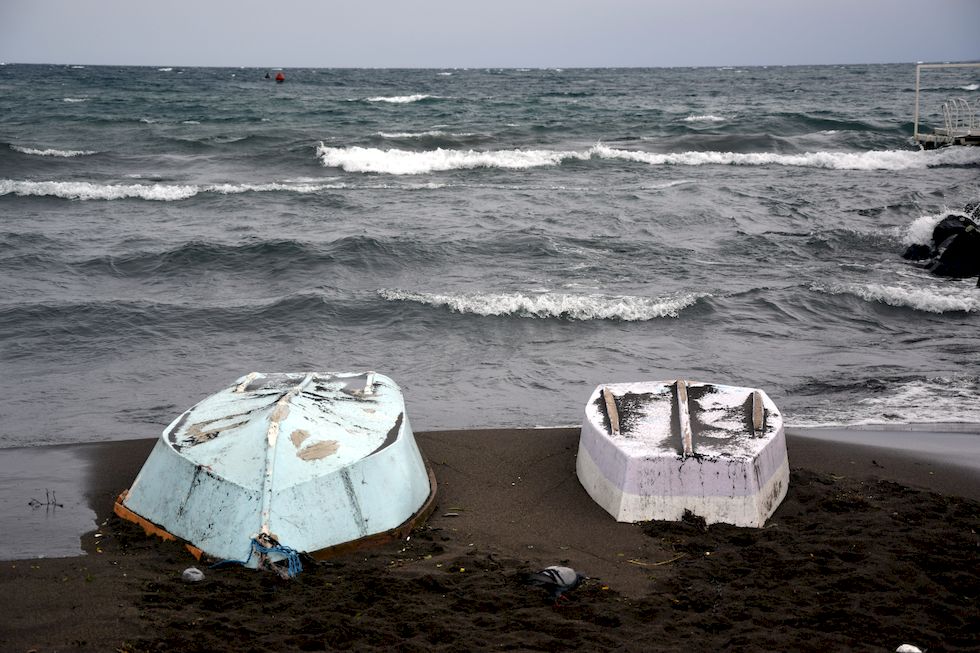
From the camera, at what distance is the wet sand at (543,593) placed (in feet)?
13.1

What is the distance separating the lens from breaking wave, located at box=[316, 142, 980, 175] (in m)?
23.6

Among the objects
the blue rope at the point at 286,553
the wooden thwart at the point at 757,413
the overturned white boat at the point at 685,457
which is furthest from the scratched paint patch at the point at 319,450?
the wooden thwart at the point at 757,413

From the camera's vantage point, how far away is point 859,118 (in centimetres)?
3378

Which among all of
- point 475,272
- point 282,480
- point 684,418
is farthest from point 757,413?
point 475,272

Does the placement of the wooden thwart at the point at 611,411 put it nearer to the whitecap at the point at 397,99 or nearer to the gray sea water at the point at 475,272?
the gray sea water at the point at 475,272

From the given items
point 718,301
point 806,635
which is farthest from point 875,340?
point 806,635

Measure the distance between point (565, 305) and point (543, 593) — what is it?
6763mm

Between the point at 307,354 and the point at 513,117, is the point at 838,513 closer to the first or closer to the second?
the point at 307,354

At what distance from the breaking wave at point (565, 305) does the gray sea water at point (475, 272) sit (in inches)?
1.8

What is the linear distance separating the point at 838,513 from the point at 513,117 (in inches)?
1219

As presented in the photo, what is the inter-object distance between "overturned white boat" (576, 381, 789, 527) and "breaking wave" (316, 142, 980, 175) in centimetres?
1802

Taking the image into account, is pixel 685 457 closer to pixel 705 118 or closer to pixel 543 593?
pixel 543 593

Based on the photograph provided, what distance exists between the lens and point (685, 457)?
207 inches

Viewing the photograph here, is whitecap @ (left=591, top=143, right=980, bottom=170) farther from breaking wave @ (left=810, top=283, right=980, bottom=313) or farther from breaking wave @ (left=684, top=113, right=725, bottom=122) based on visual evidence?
breaking wave @ (left=810, top=283, right=980, bottom=313)
